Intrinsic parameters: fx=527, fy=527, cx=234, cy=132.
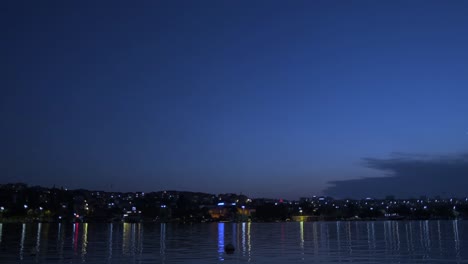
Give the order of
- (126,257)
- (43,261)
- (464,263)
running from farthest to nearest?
(126,257)
(43,261)
(464,263)

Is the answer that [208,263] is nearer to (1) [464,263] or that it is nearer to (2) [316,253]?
(2) [316,253]

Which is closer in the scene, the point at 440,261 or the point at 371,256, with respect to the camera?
the point at 440,261

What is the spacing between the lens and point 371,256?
46.7 m

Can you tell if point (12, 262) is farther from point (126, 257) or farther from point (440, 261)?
point (440, 261)

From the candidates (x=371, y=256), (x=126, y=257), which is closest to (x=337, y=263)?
(x=371, y=256)

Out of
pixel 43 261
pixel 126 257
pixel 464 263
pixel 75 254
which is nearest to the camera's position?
pixel 464 263

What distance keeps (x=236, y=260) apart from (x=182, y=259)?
4.55m

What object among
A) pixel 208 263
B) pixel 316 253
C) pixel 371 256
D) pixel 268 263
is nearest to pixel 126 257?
pixel 208 263

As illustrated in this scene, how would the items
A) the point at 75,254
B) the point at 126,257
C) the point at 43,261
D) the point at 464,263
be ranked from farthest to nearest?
the point at 75,254
the point at 126,257
the point at 43,261
the point at 464,263

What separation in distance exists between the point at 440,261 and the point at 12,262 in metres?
33.4

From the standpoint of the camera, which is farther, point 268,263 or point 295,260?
point 295,260

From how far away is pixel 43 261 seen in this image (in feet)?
138

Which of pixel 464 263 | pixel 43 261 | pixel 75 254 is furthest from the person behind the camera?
pixel 75 254

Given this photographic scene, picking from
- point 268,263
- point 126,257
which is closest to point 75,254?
point 126,257
